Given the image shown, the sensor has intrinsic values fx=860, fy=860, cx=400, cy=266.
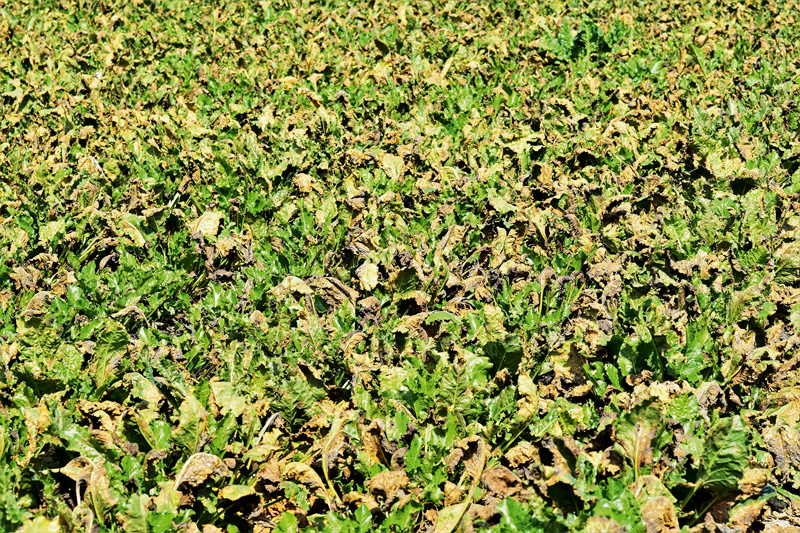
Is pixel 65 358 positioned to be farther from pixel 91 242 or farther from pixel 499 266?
pixel 499 266

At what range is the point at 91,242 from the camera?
4.76 metres

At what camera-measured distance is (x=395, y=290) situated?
4312mm

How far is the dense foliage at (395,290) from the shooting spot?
312 cm

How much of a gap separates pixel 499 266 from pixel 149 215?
1967mm

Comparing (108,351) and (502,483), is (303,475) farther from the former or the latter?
(108,351)

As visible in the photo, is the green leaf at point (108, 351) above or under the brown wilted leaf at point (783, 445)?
above

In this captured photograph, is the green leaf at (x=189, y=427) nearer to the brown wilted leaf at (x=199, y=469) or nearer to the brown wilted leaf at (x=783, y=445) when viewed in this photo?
the brown wilted leaf at (x=199, y=469)

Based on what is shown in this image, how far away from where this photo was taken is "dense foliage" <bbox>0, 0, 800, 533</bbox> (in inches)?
123

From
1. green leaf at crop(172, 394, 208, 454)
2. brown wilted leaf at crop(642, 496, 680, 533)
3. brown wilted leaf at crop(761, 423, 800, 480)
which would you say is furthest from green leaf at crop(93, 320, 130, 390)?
brown wilted leaf at crop(761, 423, 800, 480)

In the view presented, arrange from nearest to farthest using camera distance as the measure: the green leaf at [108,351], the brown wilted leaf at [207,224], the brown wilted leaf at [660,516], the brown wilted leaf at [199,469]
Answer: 1. the brown wilted leaf at [660,516]
2. the brown wilted leaf at [199,469]
3. the green leaf at [108,351]
4. the brown wilted leaf at [207,224]

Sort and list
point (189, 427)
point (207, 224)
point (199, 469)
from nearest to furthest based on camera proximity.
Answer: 1. point (199, 469)
2. point (189, 427)
3. point (207, 224)

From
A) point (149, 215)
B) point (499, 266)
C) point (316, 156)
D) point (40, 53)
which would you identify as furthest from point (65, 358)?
point (40, 53)

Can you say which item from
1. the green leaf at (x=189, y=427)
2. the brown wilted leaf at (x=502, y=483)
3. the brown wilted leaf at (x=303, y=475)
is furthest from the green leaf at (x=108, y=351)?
the brown wilted leaf at (x=502, y=483)

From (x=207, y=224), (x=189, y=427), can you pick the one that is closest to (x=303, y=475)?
(x=189, y=427)
